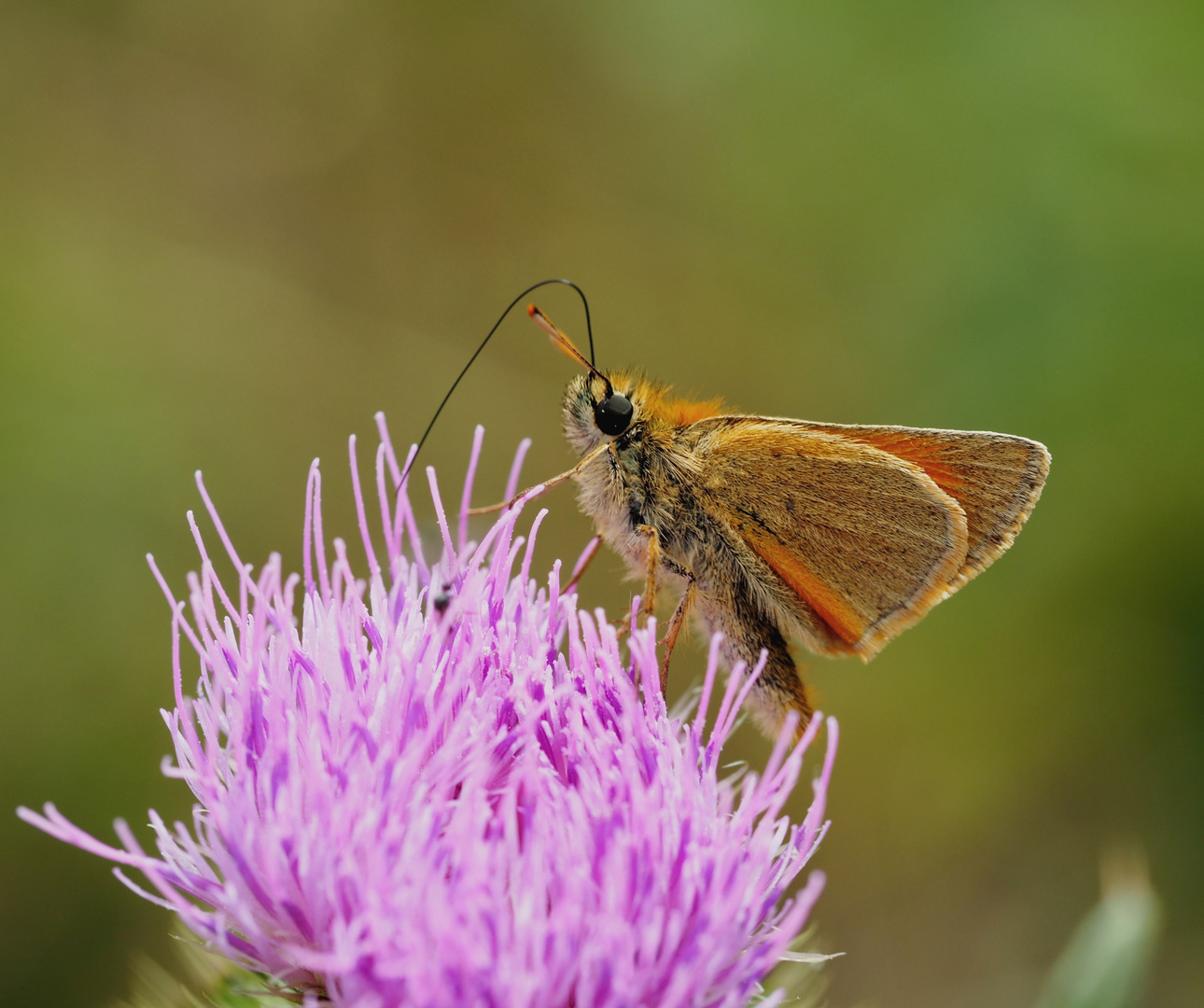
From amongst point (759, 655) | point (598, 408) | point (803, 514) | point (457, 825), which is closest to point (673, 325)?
point (598, 408)

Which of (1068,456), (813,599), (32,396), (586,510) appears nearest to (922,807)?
(1068,456)

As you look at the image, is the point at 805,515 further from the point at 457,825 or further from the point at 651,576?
the point at 457,825

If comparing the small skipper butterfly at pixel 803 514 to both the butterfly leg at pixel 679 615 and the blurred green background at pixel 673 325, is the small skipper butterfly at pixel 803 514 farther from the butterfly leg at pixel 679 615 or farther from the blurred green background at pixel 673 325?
the blurred green background at pixel 673 325

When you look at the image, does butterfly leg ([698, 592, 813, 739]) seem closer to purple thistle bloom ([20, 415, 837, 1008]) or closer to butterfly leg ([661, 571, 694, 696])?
butterfly leg ([661, 571, 694, 696])

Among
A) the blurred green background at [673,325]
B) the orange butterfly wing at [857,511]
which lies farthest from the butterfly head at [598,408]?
→ the blurred green background at [673,325]

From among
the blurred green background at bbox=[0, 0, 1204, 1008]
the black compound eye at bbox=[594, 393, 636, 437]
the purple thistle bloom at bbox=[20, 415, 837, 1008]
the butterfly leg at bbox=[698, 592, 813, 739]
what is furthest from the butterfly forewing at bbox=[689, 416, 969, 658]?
the blurred green background at bbox=[0, 0, 1204, 1008]

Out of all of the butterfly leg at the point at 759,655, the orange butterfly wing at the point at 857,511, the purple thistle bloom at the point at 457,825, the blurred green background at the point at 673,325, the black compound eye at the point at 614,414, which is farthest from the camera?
the blurred green background at the point at 673,325
